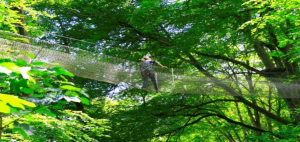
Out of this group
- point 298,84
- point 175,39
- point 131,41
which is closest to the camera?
point 298,84

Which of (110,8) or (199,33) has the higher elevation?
(110,8)

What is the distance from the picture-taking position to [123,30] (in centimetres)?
865

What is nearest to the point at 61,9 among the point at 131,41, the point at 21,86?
the point at 131,41

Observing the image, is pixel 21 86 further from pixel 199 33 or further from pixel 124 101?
pixel 124 101

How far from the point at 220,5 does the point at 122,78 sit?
2812 millimetres

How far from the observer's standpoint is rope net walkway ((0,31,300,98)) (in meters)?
4.46

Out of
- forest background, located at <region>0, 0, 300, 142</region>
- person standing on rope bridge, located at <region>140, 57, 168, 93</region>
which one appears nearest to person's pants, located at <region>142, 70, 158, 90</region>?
person standing on rope bridge, located at <region>140, 57, 168, 93</region>

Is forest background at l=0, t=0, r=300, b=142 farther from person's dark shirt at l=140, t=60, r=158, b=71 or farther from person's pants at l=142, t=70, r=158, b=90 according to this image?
person's dark shirt at l=140, t=60, r=158, b=71

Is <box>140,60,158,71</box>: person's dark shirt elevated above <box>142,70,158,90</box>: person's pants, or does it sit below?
above

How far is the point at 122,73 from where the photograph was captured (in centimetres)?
525

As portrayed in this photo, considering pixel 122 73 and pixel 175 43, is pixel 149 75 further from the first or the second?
pixel 175 43

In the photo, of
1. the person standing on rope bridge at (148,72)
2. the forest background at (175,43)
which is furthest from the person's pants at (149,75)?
the forest background at (175,43)

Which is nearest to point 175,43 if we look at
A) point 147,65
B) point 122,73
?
point 147,65

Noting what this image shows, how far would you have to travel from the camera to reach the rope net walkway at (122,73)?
176 inches
